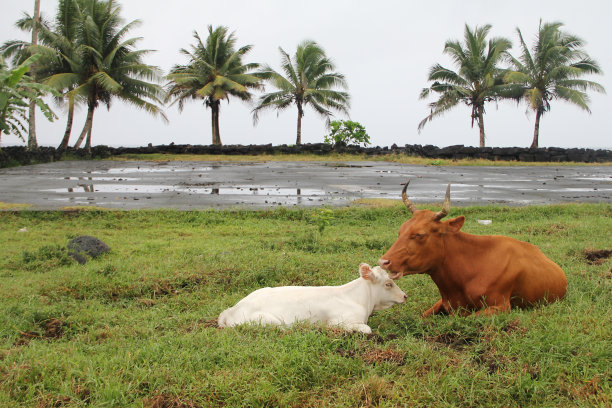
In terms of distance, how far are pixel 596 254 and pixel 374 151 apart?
94.9 ft

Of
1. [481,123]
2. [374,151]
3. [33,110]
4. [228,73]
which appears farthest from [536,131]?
[33,110]

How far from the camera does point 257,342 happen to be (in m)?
3.83

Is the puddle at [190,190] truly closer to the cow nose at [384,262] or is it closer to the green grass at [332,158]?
the cow nose at [384,262]

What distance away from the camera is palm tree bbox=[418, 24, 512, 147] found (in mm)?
39188

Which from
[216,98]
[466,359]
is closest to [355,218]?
[466,359]

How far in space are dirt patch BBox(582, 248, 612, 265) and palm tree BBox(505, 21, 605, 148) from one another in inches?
1280

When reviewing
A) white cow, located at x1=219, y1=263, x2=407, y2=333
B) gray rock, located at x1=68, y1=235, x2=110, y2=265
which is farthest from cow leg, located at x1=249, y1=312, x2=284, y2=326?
gray rock, located at x1=68, y1=235, x2=110, y2=265

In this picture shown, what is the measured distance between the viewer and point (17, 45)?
32188 mm

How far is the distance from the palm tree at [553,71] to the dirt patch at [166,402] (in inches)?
1494

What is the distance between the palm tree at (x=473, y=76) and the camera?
129ft

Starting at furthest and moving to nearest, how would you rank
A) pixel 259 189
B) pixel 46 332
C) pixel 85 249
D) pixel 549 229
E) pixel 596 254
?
pixel 259 189, pixel 549 229, pixel 85 249, pixel 596 254, pixel 46 332

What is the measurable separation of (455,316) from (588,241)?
4723 mm

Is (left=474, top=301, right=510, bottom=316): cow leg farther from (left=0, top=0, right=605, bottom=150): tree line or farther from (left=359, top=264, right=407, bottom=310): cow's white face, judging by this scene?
(left=0, top=0, right=605, bottom=150): tree line

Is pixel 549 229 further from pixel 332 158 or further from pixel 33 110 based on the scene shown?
pixel 33 110
